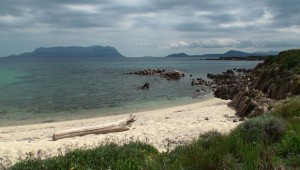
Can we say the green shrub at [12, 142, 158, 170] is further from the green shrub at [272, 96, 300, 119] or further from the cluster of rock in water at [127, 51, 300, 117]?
the cluster of rock in water at [127, 51, 300, 117]

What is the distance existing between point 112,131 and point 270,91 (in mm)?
13882

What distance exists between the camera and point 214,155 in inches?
268

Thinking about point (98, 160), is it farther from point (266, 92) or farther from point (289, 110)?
point (266, 92)

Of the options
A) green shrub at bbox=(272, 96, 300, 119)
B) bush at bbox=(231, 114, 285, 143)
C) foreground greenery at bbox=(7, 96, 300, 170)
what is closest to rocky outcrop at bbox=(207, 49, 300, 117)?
green shrub at bbox=(272, 96, 300, 119)

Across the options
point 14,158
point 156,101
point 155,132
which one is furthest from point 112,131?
point 156,101

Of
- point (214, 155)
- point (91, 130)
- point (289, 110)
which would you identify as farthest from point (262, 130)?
point (91, 130)

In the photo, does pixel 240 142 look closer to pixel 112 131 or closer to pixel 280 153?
pixel 280 153

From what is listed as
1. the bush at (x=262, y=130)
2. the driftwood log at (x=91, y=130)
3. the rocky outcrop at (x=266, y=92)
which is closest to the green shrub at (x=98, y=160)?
the bush at (x=262, y=130)

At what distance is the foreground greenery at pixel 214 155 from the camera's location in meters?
6.55

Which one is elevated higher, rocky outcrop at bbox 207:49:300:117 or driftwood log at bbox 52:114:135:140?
rocky outcrop at bbox 207:49:300:117

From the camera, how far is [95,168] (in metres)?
8.20

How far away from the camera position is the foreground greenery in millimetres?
6551

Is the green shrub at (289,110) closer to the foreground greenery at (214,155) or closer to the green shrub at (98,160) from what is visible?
the foreground greenery at (214,155)

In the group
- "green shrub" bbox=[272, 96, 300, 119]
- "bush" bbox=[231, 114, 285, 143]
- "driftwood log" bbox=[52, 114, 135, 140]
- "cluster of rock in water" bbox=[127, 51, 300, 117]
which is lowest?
"driftwood log" bbox=[52, 114, 135, 140]
